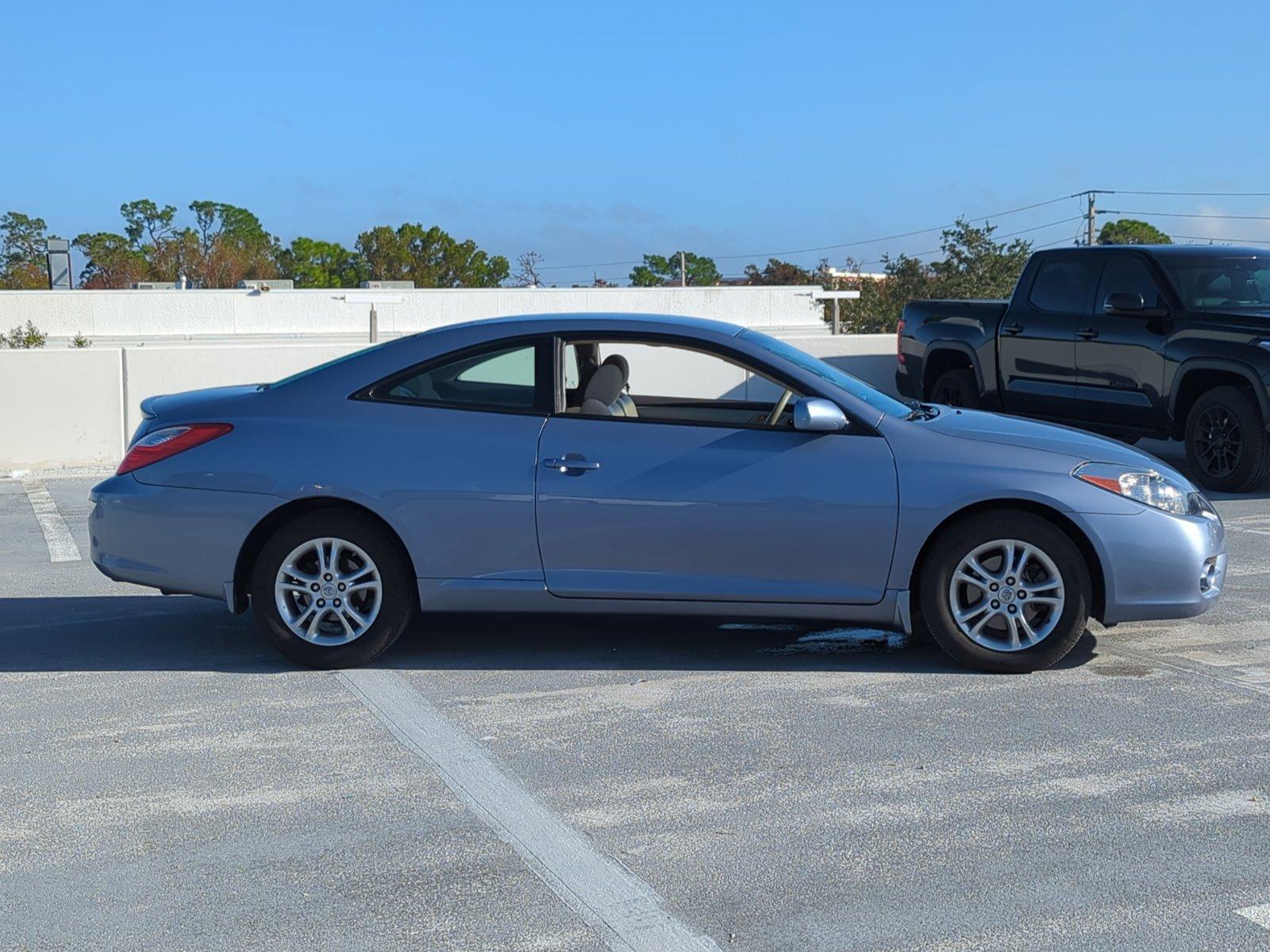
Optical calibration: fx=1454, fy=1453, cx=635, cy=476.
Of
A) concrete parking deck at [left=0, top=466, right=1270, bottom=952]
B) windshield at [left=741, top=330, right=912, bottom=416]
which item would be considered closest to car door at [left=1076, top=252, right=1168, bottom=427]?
concrete parking deck at [left=0, top=466, right=1270, bottom=952]

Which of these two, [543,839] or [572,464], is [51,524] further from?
[543,839]

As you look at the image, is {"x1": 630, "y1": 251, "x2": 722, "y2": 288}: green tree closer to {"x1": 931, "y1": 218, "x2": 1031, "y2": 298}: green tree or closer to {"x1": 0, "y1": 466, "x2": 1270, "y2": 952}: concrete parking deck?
{"x1": 931, "y1": 218, "x2": 1031, "y2": 298}: green tree

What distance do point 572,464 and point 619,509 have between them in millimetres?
280

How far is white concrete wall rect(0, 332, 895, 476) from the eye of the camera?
554 inches

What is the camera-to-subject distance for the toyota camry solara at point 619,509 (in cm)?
614

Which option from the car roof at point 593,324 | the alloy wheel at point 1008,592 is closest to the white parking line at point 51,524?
the car roof at point 593,324

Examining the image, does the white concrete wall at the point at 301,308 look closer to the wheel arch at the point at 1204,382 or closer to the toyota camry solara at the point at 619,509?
the wheel arch at the point at 1204,382

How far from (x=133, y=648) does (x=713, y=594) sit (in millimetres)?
2839

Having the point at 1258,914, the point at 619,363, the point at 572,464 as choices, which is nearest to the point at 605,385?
the point at 619,363

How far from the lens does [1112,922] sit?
3.76 meters

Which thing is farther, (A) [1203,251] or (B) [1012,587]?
(A) [1203,251]

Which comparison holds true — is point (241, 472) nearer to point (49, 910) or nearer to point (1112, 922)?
point (49, 910)

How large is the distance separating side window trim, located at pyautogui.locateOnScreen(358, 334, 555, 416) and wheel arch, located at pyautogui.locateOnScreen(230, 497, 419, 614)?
1.58 ft

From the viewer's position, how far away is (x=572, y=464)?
20.5 feet
